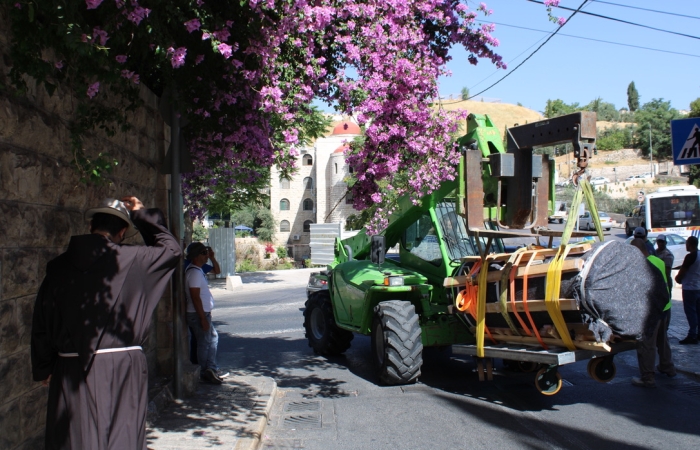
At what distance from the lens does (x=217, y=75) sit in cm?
670

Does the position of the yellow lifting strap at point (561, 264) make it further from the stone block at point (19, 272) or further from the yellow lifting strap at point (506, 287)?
the stone block at point (19, 272)

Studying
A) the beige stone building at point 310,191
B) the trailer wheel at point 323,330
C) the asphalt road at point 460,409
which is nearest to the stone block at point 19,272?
the asphalt road at point 460,409

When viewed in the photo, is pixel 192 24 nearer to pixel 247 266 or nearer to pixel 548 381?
pixel 548 381

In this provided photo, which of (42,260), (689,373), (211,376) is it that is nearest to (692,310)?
(689,373)

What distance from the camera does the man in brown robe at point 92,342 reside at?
12.1 ft

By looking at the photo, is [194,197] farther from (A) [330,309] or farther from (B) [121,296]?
(B) [121,296]

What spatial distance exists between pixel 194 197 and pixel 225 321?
301 cm

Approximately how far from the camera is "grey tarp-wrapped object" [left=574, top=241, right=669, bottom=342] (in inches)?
228

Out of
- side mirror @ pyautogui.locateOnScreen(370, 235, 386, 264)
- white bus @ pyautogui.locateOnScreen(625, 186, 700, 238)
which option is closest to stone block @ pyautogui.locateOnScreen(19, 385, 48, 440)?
side mirror @ pyautogui.locateOnScreen(370, 235, 386, 264)

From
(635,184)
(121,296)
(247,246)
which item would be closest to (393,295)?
(121,296)

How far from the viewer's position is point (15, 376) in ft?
14.2

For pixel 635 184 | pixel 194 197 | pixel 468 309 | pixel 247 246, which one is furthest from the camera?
pixel 635 184

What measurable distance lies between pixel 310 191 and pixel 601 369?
208 ft

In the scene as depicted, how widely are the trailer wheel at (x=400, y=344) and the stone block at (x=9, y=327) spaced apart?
14.8 feet
